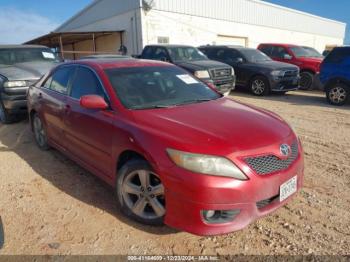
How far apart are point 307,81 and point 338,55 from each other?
11.4 feet

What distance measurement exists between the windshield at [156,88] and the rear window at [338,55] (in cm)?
653

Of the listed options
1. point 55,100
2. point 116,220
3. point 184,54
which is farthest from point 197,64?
point 116,220

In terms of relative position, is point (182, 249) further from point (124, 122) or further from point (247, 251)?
point (124, 122)

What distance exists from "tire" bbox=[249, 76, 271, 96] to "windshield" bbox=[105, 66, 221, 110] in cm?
688

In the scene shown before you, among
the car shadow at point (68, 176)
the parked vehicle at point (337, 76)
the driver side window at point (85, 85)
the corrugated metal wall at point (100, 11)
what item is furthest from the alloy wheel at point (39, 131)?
the corrugated metal wall at point (100, 11)

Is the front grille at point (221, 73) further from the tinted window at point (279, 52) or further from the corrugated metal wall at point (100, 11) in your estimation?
the corrugated metal wall at point (100, 11)

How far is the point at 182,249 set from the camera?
278 centimetres

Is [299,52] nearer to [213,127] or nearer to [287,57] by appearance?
[287,57]

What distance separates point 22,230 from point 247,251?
216 cm

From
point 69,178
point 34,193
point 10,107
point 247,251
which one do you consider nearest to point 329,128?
point 247,251

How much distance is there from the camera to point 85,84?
12.9 ft

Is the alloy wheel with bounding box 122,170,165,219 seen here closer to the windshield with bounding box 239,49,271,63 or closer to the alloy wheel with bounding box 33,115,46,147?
the alloy wheel with bounding box 33,115,46,147

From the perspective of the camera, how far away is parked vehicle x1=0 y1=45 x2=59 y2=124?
22.6 ft

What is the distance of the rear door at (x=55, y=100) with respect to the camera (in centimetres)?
436
